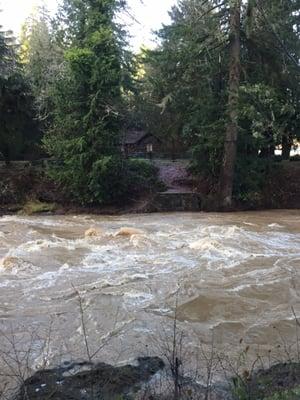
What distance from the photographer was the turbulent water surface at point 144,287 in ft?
21.5

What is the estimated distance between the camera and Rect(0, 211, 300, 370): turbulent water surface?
21.5ft

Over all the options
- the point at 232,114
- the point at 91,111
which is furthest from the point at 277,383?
the point at 91,111

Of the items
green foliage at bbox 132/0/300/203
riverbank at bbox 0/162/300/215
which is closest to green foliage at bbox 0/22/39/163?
riverbank at bbox 0/162/300/215

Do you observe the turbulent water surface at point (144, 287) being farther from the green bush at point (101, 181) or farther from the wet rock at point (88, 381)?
the green bush at point (101, 181)

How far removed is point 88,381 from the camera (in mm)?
4676

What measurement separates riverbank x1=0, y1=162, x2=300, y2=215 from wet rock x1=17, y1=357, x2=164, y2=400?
48.0ft

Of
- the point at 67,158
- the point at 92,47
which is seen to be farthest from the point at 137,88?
the point at 67,158

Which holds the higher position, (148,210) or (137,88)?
(137,88)

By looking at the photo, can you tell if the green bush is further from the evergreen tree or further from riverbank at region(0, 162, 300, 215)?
riverbank at region(0, 162, 300, 215)

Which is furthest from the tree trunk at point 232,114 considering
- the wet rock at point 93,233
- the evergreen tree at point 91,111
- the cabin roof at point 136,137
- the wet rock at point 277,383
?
the cabin roof at point 136,137

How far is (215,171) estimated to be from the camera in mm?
21047

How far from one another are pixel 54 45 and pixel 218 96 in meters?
9.12

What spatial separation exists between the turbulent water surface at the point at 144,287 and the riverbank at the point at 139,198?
5.22 metres

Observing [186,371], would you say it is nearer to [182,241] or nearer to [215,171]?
[182,241]
